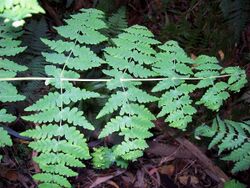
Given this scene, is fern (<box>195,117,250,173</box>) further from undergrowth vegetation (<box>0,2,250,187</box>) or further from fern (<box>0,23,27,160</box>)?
fern (<box>0,23,27,160</box>)

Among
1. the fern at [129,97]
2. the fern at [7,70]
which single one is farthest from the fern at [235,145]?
the fern at [7,70]

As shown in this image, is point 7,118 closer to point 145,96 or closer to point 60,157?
point 60,157

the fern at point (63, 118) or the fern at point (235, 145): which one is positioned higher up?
the fern at point (63, 118)

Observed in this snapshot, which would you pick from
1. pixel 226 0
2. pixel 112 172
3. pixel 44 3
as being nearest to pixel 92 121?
pixel 112 172

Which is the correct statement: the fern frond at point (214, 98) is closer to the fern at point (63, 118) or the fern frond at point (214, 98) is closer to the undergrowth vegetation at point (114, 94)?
the undergrowth vegetation at point (114, 94)

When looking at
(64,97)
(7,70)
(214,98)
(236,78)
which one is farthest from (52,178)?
(236,78)

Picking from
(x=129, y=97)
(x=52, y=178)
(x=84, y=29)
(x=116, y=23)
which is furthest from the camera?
(x=116, y=23)

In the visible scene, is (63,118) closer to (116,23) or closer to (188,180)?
(116,23)
